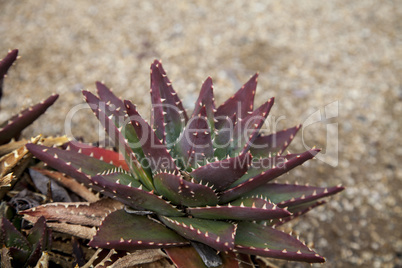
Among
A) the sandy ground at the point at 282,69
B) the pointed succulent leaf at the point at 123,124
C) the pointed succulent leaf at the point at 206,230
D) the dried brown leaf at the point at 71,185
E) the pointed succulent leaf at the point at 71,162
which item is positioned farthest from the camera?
the sandy ground at the point at 282,69

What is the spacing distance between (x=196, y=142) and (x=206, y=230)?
12.8 inches

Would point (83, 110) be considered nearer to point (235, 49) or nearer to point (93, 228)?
point (235, 49)

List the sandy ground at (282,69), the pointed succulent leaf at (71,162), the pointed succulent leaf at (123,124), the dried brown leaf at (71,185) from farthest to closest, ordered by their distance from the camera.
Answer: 1. the sandy ground at (282,69)
2. the dried brown leaf at (71,185)
3. the pointed succulent leaf at (123,124)
4. the pointed succulent leaf at (71,162)

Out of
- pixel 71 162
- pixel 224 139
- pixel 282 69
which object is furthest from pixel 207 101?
pixel 282 69

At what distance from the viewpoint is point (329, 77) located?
4242 millimetres

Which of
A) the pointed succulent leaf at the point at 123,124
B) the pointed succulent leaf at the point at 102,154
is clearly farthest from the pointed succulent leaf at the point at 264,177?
the pointed succulent leaf at the point at 102,154

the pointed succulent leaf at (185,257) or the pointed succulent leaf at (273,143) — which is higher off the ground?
the pointed succulent leaf at (273,143)

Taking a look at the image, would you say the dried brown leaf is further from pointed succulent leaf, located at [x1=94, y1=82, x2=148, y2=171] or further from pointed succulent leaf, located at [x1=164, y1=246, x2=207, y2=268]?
pointed succulent leaf, located at [x1=164, y1=246, x2=207, y2=268]

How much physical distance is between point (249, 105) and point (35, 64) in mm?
2898

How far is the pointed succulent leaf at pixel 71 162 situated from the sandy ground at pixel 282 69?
1811 millimetres

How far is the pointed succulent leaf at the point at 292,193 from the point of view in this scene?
5.54 feet

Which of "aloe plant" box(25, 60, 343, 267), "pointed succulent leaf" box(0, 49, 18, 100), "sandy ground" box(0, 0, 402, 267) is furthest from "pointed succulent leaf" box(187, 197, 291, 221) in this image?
"sandy ground" box(0, 0, 402, 267)

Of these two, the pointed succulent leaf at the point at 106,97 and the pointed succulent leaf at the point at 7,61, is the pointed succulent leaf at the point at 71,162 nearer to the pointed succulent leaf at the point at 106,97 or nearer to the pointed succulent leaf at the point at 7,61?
the pointed succulent leaf at the point at 106,97

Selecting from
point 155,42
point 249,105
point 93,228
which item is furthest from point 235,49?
point 93,228
